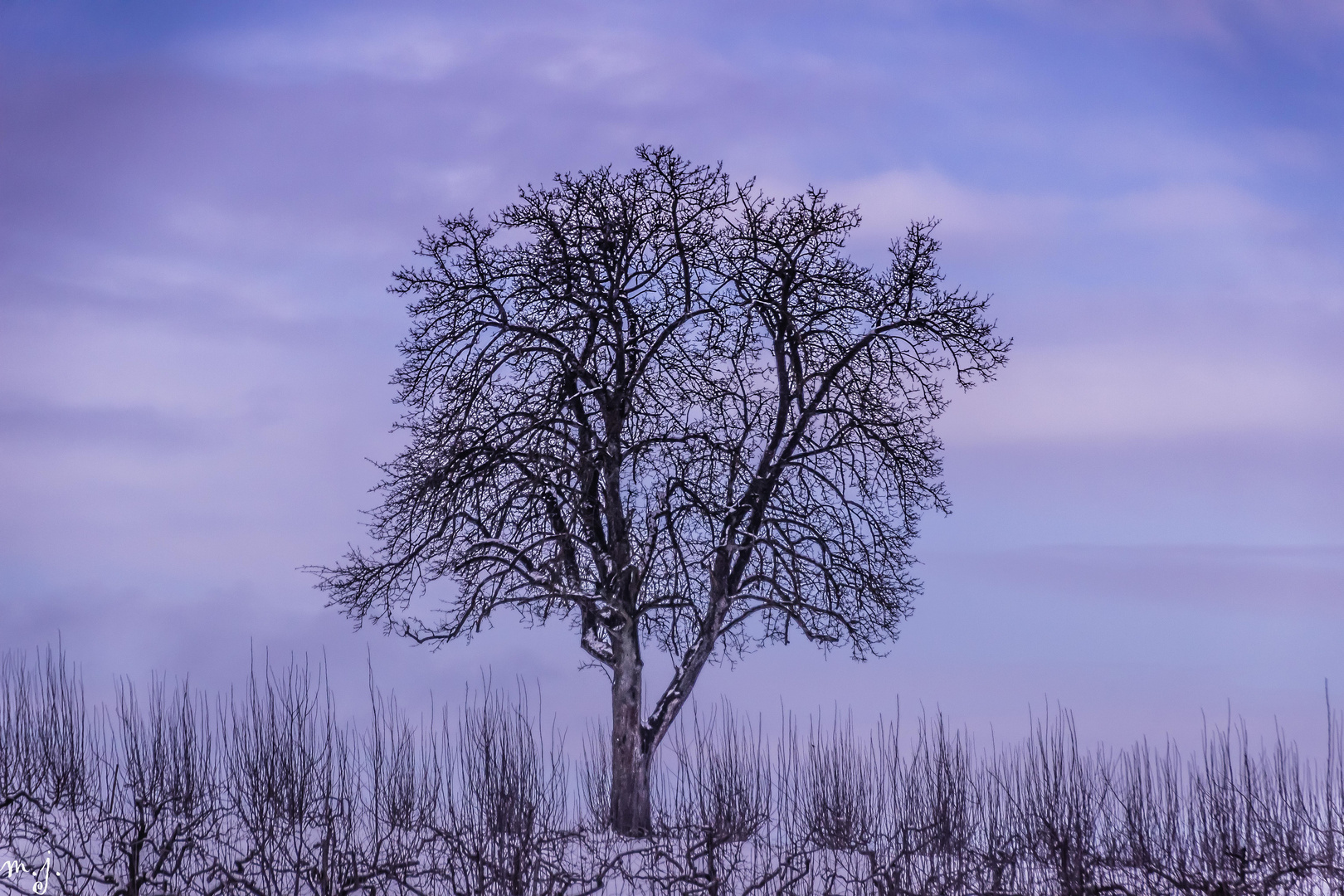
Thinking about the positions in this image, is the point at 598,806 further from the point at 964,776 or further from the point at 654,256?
the point at 654,256

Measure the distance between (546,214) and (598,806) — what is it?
22.8ft

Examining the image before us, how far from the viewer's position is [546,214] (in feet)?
48.3

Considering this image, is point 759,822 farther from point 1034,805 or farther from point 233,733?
point 233,733

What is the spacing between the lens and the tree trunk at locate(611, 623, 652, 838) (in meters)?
13.6

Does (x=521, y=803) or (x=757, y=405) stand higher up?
(x=757, y=405)

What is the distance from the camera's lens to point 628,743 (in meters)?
13.8

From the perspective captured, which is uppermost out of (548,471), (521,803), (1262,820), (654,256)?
(654,256)

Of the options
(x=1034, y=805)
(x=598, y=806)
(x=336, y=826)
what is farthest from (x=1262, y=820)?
(x=336, y=826)

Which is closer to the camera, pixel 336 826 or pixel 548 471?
pixel 336 826

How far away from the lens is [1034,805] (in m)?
12.1

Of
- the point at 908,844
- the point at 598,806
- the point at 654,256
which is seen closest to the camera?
the point at 908,844

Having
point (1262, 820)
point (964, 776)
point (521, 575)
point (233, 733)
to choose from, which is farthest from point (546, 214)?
point (1262, 820)

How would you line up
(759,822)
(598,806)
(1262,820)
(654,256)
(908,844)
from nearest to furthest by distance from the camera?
1. (908,844)
2. (759,822)
3. (1262,820)
4. (598,806)
5. (654,256)

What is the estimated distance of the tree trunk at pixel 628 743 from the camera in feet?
44.7
